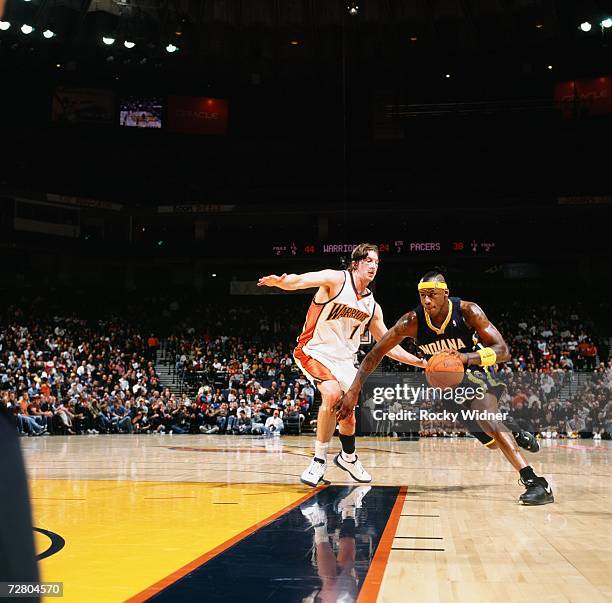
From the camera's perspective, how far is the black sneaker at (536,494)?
7.45 metres

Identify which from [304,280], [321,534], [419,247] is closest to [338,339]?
[304,280]

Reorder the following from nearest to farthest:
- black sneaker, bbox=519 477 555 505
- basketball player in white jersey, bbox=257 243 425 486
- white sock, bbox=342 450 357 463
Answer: black sneaker, bbox=519 477 555 505, basketball player in white jersey, bbox=257 243 425 486, white sock, bbox=342 450 357 463

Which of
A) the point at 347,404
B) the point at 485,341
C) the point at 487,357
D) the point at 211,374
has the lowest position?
the point at 211,374

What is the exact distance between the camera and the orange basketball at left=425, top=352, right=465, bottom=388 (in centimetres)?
684

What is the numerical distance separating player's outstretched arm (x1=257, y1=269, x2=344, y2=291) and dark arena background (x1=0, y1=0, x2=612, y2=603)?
5.11 metres

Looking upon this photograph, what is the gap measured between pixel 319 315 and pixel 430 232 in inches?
1050

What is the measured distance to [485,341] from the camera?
7480mm

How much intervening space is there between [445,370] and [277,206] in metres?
31.6

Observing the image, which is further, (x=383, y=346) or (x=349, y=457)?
(x=349, y=457)

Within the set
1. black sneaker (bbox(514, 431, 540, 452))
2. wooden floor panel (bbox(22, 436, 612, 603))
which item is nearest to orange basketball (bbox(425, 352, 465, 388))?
wooden floor panel (bbox(22, 436, 612, 603))

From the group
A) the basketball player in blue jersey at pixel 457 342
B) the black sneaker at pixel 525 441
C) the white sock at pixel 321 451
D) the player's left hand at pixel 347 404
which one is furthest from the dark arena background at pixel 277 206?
the basketball player in blue jersey at pixel 457 342

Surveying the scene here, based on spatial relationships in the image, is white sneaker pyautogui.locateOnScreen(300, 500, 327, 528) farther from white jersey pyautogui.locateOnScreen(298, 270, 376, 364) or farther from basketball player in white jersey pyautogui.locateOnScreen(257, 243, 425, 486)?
white jersey pyautogui.locateOnScreen(298, 270, 376, 364)

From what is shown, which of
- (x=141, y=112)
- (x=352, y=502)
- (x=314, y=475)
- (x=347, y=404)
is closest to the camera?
(x=352, y=502)

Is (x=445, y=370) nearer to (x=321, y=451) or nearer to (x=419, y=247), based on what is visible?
(x=321, y=451)
